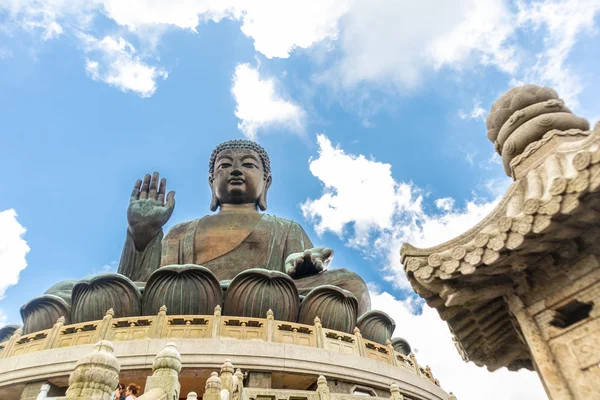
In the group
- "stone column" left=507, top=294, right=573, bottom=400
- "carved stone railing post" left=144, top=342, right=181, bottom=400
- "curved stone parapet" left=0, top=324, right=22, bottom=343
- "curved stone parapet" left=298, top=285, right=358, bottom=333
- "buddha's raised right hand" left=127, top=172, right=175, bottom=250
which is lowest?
"stone column" left=507, top=294, right=573, bottom=400

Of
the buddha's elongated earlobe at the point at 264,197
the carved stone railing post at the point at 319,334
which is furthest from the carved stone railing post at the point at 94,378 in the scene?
the buddha's elongated earlobe at the point at 264,197

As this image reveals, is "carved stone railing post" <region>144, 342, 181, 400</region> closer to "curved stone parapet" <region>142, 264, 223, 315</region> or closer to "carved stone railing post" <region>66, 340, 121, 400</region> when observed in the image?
"carved stone railing post" <region>66, 340, 121, 400</region>

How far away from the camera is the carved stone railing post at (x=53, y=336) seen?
7.79 m

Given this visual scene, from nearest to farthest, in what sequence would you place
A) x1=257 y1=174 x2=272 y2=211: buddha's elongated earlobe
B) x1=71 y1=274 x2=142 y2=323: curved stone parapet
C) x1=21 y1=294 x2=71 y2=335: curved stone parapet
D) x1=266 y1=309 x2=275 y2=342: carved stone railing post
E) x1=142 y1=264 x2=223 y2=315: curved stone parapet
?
1. x1=266 y1=309 x2=275 y2=342: carved stone railing post
2. x1=71 y1=274 x2=142 y2=323: curved stone parapet
3. x1=142 y1=264 x2=223 y2=315: curved stone parapet
4. x1=21 y1=294 x2=71 y2=335: curved stone parapet
5. x1=257 y1=174 x2=272 y2=211: buddha's elongated earlobe

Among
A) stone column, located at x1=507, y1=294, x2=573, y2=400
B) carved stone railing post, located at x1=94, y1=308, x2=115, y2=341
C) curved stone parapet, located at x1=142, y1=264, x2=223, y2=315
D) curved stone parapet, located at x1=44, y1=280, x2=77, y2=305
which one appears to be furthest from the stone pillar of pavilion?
curved stone parapet, located at x1=44, y1=280, x2=77, y2=305

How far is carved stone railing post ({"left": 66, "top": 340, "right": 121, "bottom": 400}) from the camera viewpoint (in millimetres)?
2963

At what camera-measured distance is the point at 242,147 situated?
1567 centimetres

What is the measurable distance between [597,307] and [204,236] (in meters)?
11.4

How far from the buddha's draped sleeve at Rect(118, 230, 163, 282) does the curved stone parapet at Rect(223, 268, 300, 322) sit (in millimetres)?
3255

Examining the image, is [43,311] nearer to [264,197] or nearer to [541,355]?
[264,197]

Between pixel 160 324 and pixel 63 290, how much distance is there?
140 inches

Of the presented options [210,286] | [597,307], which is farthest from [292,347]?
[597,307]

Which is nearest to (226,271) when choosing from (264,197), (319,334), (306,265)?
(306,265)

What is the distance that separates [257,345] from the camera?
7605 millimetres
